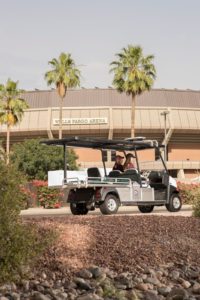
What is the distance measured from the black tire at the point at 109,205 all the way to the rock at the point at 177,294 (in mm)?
11037

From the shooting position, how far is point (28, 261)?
8984 millimetres

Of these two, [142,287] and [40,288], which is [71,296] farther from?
[142,287]

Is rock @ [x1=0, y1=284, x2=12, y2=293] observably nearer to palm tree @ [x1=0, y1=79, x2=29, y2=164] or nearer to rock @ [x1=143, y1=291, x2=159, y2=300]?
rock @ [x1=143, y1=291, x2=159, y2=300]

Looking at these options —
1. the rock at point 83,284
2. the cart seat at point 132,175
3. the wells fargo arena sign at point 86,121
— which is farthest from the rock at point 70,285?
the wells fargo arena sign at point 86,121

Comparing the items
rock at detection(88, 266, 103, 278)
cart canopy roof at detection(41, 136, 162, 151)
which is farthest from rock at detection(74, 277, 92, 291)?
cart canopy roof at detection(41, 136, 162, 151)

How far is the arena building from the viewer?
78.6 meters

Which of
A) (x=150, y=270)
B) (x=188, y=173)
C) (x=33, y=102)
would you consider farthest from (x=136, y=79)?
(x=150, y=270)

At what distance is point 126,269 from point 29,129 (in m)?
71.1

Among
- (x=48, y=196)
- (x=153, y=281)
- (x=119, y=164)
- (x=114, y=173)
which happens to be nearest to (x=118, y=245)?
(x=153, y=281)

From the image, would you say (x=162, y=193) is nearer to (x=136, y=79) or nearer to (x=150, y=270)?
(x=150, y=270)

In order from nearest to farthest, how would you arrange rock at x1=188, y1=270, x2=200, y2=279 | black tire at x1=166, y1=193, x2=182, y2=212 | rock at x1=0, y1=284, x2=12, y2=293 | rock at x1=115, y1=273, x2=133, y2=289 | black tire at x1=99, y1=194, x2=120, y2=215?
rock at x1=0, y1=284, x2=12, y2=293
rock at x1=115, y1=273, x2=133, y2=289
rock at x1=188, y1=270, x2=200, y2=279
black tire at x1=99, y1=194, x2=120, y2=215
black tire at x1=166, y1=193, x2=182, y2=212

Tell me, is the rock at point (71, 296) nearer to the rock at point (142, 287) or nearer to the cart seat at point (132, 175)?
the rock at point (142, 287)

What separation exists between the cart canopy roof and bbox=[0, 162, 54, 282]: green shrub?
408 inches

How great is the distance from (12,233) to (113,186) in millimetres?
11177
